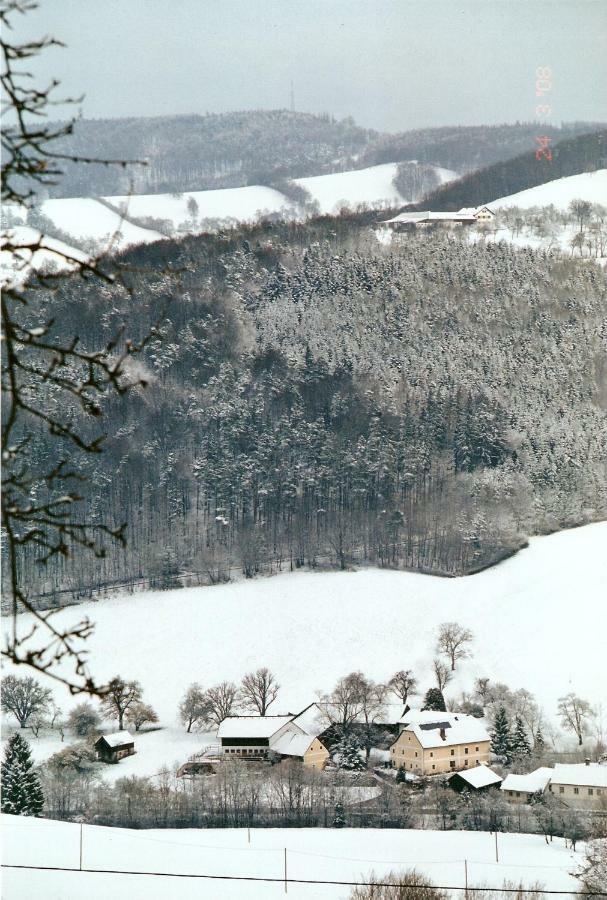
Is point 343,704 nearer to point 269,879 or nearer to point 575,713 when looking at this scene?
point 575,713

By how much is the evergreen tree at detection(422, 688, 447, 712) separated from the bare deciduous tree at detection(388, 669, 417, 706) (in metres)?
0.67

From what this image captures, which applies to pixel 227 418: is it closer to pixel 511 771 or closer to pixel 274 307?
pixel 274 307

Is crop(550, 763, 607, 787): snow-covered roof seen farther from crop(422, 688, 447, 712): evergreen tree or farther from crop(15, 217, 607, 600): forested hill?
crop(15, 217, 607, 600): forested hill

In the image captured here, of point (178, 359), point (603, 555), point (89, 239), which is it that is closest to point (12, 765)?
point (603, 555)

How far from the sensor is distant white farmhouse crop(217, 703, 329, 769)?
848 inches

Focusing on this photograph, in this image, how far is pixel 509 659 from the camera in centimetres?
2498

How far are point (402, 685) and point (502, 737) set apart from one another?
3.14m

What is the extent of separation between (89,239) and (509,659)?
25.0 meters

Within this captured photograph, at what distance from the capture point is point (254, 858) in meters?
13.8

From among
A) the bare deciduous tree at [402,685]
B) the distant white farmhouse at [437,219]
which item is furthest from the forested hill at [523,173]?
the bare deciduous tree at [402,685]

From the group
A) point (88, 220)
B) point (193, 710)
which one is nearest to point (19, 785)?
point (193, 710)

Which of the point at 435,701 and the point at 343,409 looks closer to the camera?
the point at 435,701

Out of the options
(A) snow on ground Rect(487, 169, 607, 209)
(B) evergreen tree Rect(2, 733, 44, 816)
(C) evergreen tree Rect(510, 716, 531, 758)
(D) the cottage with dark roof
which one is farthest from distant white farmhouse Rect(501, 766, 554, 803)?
(A) snow on ground Rect(487, 169, 607, 209)

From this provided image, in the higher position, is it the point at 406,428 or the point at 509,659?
the point at 406,428
